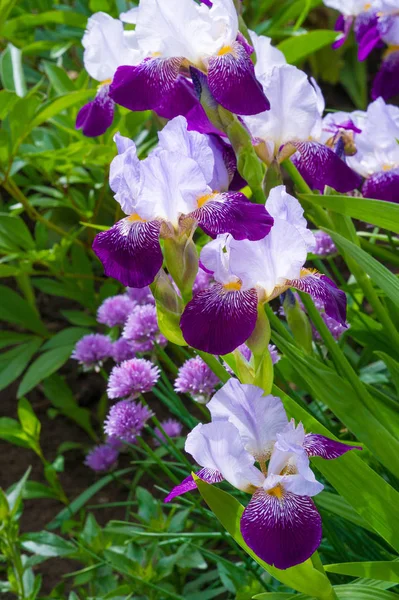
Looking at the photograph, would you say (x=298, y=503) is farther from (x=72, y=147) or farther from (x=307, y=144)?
(x=72, y=147)

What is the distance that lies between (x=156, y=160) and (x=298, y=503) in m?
0.30

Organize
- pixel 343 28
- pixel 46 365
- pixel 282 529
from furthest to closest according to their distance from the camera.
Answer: pixel 46 365 → pixel 343 28 → pixel 282 529

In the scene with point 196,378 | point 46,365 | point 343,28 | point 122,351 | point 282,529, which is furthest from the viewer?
point 46,365

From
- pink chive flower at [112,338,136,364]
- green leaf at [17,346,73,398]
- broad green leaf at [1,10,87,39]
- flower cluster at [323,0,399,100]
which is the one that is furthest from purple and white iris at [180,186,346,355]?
broad green leaf at [1,10,87,39]

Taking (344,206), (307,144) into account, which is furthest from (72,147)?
(344,206)

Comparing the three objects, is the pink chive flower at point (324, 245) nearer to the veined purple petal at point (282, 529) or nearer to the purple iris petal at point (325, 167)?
the purple iris petal at point (325, 167)

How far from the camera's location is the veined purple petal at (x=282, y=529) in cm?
60

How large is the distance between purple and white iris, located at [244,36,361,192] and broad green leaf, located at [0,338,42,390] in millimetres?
784

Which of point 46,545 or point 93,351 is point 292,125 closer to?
point 93,351

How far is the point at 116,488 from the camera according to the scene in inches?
64.6

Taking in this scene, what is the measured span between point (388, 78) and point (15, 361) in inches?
33.2

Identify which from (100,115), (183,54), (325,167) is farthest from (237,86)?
(100,115)

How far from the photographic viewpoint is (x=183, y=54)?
0.80 m

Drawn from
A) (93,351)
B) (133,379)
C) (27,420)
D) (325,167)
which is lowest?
(27,420)
